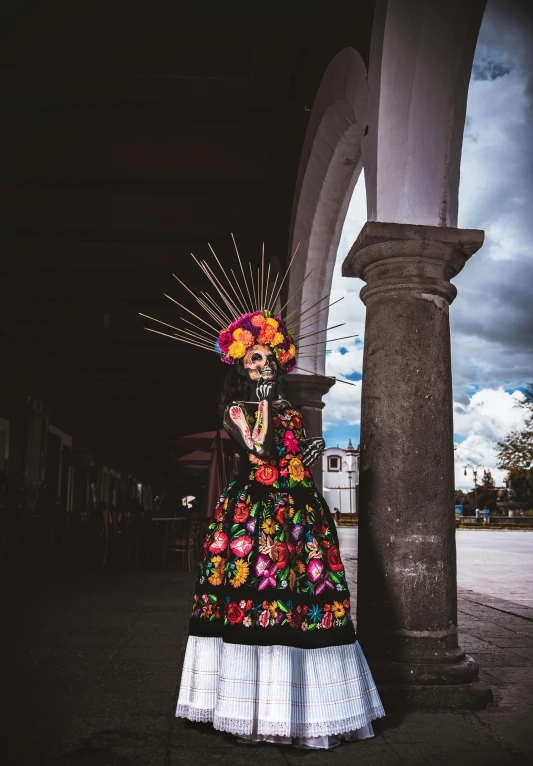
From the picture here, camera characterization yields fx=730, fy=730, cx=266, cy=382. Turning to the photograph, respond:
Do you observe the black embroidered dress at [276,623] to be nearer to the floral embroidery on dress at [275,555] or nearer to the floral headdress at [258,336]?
the floral embroidery on dress at [275,555]

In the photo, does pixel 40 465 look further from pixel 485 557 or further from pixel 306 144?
pixel 306 144

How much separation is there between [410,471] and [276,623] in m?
0.97

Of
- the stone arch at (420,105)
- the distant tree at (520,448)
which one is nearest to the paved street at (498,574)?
the stone arch at (420,105)

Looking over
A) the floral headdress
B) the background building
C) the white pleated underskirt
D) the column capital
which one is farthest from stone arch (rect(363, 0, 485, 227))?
the background building

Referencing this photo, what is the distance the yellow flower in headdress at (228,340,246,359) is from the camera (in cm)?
300

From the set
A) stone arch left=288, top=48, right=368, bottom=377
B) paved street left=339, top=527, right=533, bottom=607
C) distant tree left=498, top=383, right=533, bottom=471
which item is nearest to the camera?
stone arch left=288, top=48, right=368, bottom=377

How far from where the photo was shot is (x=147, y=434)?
21.1m

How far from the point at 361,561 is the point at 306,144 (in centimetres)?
385

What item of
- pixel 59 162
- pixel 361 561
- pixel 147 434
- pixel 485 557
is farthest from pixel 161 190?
pixel 147 434

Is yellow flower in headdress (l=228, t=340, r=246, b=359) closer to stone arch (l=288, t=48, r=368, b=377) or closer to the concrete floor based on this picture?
the concrete floor

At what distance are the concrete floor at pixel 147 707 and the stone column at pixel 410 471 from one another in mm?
224

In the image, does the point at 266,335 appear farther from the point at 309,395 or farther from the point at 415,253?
the point at 309,395

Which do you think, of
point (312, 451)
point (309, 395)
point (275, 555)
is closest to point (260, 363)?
point (312, 451)

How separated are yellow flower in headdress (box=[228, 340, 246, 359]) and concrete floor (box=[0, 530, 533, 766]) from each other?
145cm
